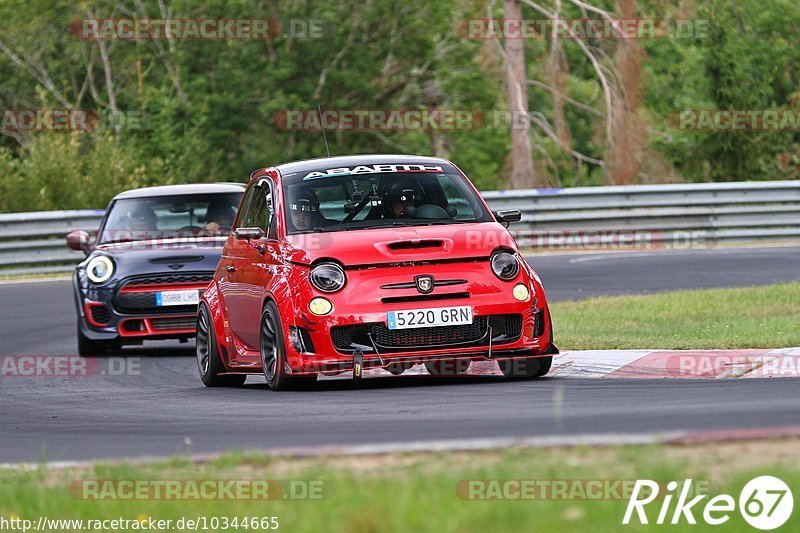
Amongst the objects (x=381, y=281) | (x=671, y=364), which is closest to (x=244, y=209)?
(x=381, y=281)

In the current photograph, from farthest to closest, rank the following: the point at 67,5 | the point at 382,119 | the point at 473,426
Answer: the point at 67,5 < the point at 382,119 < the point at 473,426

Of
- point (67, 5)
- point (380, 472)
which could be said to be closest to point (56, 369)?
point (380, 472)

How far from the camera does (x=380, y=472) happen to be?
6.19 m

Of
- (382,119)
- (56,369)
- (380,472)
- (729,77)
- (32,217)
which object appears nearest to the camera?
(380,472)

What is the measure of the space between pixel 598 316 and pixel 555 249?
11329 millimetres

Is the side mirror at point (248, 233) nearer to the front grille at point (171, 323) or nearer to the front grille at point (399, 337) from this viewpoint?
the front grille at point (399, 337)

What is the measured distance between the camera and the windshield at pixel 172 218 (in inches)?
615

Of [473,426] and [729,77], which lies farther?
[729,77]

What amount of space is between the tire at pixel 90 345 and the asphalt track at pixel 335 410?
771 mm

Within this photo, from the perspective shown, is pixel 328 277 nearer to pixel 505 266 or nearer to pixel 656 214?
pixel 505 266

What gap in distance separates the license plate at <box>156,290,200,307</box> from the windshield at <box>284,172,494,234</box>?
352cm

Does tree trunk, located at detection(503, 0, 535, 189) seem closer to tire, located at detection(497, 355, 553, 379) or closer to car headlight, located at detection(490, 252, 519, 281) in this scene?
tire, located at detection(497, 355, 553, 379)

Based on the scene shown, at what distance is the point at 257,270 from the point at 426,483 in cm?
566

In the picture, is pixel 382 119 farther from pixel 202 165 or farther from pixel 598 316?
pixel 598 316
